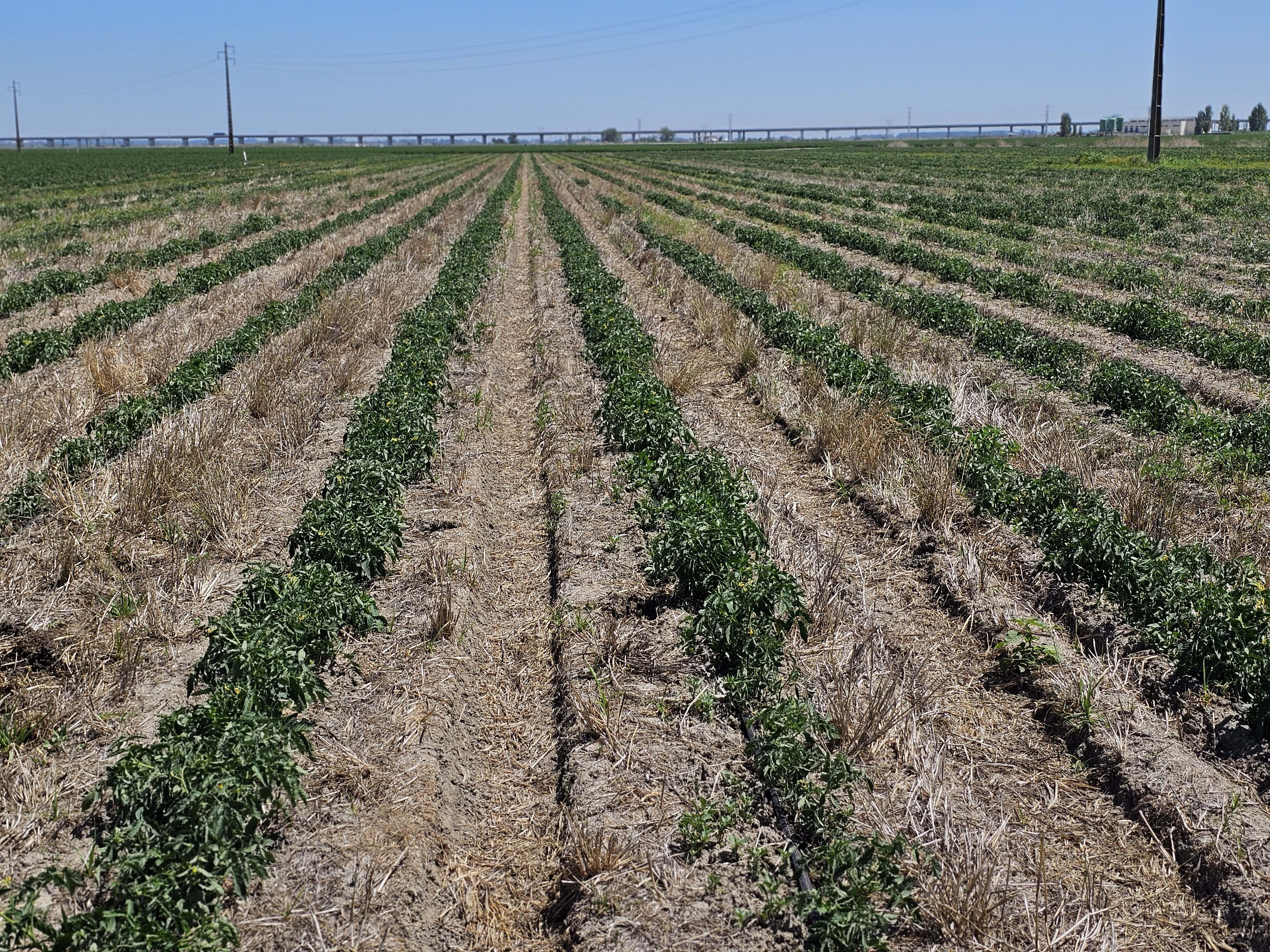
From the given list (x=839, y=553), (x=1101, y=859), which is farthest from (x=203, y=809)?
(x=839, y=553)

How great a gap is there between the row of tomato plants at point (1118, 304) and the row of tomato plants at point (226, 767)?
9.94 meters

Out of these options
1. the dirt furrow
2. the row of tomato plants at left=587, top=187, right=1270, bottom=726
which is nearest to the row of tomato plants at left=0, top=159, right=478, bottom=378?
the dirt furrow

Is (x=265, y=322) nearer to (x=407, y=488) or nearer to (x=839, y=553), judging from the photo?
(x=407, y=488)

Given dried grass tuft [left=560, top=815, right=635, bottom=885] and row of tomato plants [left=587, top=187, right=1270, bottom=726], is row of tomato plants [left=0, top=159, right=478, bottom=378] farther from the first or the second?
dried grass tuft [left=560, top=815, right=635, bottom=885]

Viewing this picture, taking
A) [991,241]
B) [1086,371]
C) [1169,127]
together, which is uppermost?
[1169,127]

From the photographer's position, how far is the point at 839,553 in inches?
260

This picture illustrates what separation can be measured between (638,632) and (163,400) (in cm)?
656

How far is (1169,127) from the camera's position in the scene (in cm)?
11431

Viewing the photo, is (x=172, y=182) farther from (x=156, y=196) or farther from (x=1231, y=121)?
(x=1231, y=121)

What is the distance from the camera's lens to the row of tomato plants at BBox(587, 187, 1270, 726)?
472cm

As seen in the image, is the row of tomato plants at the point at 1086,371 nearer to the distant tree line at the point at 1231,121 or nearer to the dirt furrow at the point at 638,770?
the dirt furrow at the point at 638,770

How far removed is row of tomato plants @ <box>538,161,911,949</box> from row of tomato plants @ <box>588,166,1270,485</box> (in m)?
4.32

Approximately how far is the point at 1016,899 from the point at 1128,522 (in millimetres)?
4019

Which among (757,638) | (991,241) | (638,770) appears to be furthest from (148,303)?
(991,241)
